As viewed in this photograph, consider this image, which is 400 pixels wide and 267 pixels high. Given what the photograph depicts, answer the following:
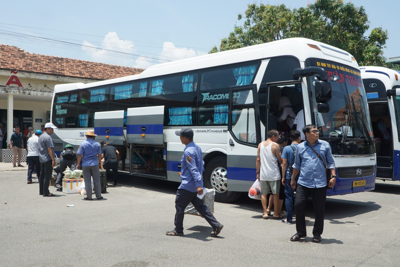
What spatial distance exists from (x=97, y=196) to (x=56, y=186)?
2.22 metres

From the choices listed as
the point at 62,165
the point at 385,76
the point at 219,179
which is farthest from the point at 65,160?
the point at 385,76

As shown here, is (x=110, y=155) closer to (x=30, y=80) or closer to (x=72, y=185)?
(x=72, y=185)

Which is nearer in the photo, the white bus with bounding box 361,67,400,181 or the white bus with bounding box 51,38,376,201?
the white bus with bounding box 51,38,376,201

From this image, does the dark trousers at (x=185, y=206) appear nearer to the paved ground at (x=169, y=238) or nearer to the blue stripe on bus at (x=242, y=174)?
the paved ground at (x=169, y=238)

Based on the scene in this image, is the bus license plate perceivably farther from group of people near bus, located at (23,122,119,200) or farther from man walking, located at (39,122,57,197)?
man walking, located at (39,122,57,197)

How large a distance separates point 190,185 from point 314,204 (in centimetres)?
184

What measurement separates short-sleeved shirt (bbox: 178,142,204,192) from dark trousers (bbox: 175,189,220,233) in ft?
0.34

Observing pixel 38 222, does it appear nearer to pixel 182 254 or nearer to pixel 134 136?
pixel 182 254

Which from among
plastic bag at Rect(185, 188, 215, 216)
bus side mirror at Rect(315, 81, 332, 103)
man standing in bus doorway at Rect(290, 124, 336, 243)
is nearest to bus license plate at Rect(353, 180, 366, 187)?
bus side mirror at Rect(315, 81, 332, 103)

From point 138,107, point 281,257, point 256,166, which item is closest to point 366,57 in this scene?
point 138,107

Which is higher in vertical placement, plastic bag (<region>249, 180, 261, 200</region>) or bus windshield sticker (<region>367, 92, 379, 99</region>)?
bus windshield sticker (<region>367, 92, 379, 99</region>)

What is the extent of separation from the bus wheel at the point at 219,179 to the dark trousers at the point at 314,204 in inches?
129

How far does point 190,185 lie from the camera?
6.04 metres

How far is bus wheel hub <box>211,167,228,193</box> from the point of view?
914cm
